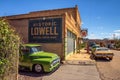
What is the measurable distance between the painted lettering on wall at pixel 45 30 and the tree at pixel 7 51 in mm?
9902

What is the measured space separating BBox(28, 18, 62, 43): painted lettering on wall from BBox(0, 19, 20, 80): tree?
990 centimetres

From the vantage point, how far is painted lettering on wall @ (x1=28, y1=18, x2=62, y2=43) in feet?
50.5

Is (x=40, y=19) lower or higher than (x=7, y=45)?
higher

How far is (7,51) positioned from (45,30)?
1075 centimetres

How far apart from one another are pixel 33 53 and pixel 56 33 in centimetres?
496

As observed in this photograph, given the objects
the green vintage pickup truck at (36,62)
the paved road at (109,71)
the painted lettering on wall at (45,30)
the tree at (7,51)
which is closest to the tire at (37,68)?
the green vintage pickup truck at (36,62)

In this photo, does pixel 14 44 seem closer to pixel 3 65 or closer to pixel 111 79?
pixel 3 65

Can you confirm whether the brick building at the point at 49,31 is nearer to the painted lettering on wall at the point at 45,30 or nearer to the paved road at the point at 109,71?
the painted lettering on wall at the point at 45,30

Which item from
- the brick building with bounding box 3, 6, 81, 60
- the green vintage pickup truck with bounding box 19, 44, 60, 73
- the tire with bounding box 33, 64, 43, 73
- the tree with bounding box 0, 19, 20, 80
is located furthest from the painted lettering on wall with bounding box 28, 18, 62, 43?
the tree with bounding box 0, 19, 20, 80

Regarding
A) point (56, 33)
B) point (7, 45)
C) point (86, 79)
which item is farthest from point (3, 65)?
point (56, 33)

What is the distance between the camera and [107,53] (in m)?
18.1

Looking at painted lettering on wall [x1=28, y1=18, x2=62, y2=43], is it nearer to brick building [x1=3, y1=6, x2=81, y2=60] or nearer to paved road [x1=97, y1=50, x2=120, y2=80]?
brick building [x1=3, y1=6, x2=81, y2=60]

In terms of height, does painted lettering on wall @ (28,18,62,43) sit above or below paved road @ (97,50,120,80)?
above

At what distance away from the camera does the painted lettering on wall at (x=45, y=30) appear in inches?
606
